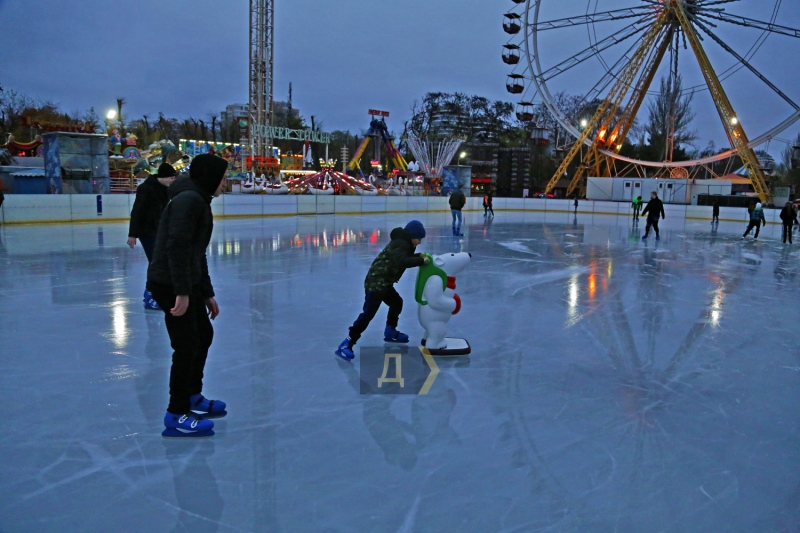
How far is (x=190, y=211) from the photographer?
2664 millimetres

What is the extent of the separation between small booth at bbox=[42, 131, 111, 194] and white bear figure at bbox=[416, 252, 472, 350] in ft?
55.8

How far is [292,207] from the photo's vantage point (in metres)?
21.5

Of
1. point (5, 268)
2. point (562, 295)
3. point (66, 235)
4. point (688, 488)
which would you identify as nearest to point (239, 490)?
point (688, 488)

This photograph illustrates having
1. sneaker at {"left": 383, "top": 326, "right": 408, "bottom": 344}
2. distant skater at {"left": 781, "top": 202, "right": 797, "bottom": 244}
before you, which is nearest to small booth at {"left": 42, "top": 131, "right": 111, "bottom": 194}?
sneaker at {"left": 383, "top": 326, "right": 408, "bottom": 344}

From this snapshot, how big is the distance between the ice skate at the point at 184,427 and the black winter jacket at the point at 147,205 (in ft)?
9.02

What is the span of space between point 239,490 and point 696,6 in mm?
33098

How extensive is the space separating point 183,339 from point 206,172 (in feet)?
2.70

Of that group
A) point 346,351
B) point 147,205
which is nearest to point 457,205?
point 147,205

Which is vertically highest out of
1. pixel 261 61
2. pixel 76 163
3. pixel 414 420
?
pixel 261 61

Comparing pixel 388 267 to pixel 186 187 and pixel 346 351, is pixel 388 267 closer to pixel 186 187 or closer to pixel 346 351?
pixel 346 351

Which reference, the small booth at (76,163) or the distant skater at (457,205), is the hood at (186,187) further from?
the small booth at (76,163)

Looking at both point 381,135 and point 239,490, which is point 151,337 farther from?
point 381,135

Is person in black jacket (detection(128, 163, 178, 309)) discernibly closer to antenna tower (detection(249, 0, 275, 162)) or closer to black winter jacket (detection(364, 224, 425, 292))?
black winter jacket (detection(364, 224, 425, 292))

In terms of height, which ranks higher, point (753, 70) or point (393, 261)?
point (753, 70)
